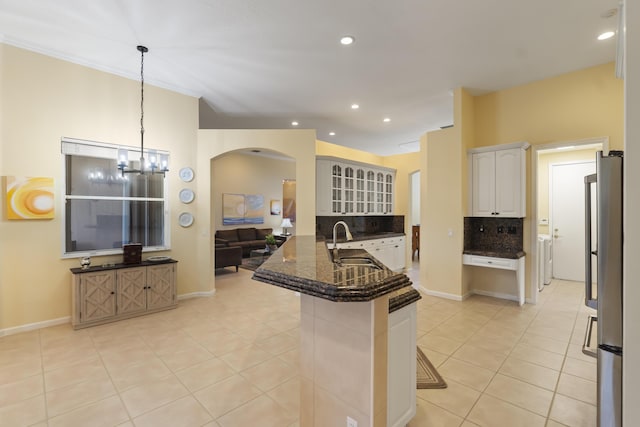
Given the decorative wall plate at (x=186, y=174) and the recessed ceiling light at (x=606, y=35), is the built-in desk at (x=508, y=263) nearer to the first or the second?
the recessed ceiling light at (x=606, y=35)

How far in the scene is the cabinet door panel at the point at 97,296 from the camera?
3.61m

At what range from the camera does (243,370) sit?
8.73ft

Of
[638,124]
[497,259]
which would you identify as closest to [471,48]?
[497,259]

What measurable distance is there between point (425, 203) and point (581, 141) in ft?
7.17

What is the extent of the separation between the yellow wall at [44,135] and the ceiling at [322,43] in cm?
25

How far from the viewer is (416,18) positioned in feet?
9.56

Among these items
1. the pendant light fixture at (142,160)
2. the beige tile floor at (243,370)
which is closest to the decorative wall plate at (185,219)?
the pendant light fixture at (142,160)

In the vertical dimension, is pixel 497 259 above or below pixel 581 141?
below

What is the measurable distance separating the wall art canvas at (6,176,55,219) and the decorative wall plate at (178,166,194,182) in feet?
5.09

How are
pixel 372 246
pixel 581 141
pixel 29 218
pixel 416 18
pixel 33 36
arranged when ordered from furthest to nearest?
pixel 372 246, pixel 581 141, pixel 29 218, pixel 33 36, pixel 416 18

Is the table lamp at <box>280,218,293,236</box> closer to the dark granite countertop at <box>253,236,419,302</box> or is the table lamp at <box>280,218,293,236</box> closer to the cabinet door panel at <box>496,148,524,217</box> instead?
the cabinet door panel at <box>496,148,524,217</box>

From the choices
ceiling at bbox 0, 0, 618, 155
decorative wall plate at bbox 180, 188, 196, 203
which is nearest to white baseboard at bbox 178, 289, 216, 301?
decorative wall plate at bbox 180, 188, 196, 203

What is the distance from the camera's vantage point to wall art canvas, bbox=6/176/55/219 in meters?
3.40

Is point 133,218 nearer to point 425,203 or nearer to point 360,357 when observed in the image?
point 360,357
